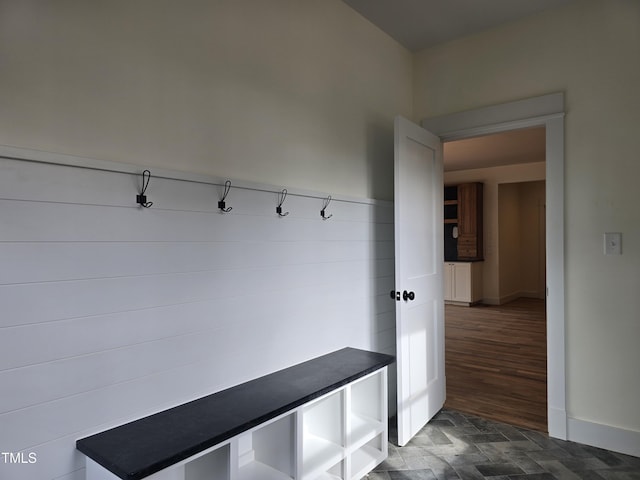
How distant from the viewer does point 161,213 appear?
1581mm

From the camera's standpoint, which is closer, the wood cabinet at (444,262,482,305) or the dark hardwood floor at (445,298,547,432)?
the dark hardwood floor at (445,298,547,432)

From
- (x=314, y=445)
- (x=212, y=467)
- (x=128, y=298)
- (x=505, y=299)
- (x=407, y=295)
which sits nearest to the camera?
(x=128, y=298)

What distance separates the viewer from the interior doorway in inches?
131

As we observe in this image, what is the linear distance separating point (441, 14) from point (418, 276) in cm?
169

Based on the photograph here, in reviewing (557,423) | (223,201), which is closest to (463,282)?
(557,423)

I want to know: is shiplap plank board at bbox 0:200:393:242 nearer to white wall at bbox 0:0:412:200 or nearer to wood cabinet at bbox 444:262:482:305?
white wall at bbox 0:0:412:200

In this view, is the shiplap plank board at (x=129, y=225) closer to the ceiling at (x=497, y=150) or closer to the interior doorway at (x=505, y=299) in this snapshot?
the interior doorway at (x=505, y=299)

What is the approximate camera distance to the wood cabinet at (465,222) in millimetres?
7844

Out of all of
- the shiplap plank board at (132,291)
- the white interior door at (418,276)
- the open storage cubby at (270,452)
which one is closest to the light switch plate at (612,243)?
the white interior door at (418,276)

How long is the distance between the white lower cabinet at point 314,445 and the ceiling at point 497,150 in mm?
3502

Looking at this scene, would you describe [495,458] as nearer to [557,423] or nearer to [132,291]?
[557,423]

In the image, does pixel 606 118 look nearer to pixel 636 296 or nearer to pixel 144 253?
pixel 636 296

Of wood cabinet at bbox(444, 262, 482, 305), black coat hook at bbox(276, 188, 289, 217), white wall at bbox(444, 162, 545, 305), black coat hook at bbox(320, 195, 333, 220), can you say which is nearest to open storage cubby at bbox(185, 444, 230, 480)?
black coat hook at bbox(276, 188, 289, 217)

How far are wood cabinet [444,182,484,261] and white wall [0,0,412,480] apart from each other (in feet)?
19.2
